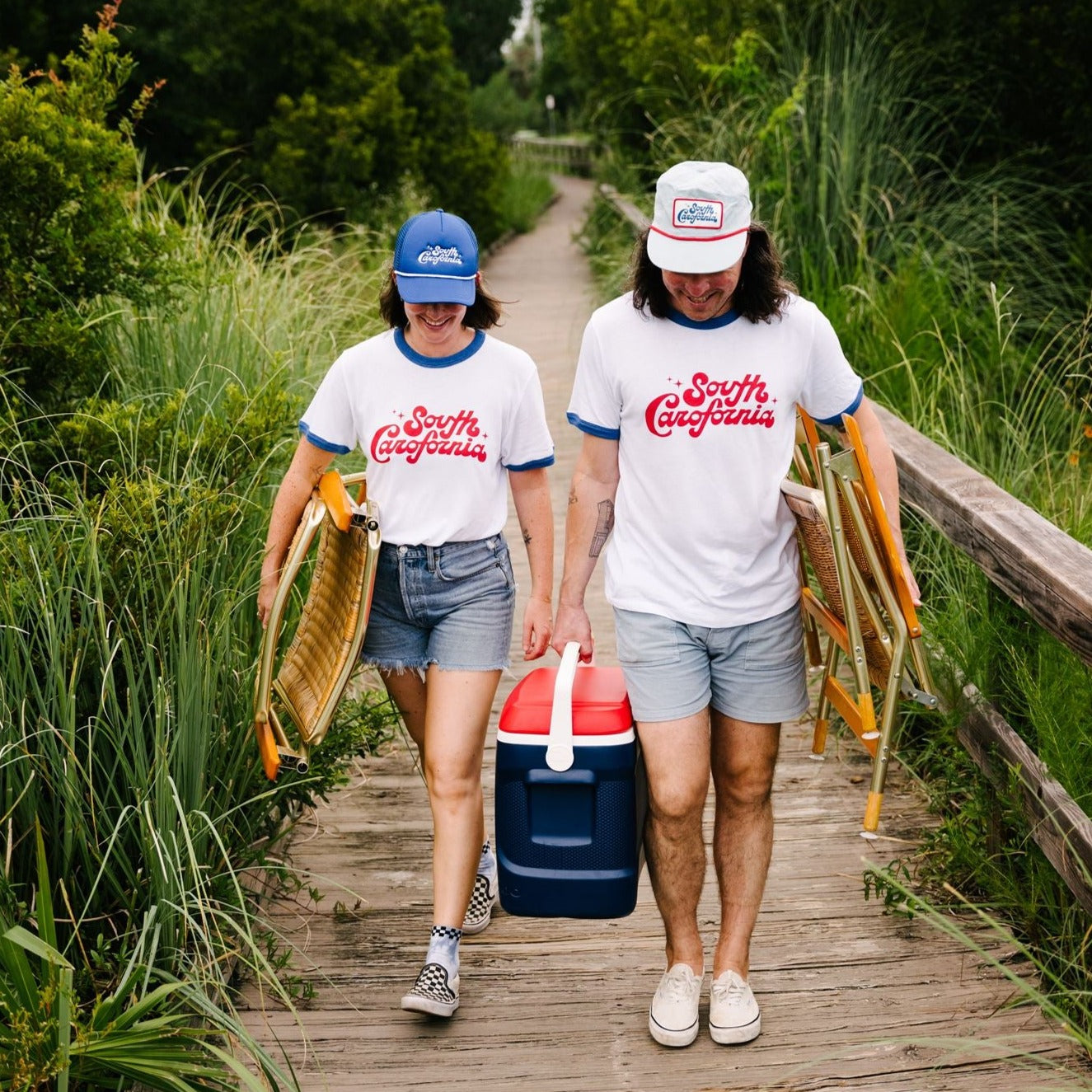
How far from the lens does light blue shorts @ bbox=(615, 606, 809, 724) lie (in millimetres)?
3242

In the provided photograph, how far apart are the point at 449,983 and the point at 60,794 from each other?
1020 mm

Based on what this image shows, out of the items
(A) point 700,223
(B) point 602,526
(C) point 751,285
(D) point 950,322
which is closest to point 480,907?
(B) point 602,526

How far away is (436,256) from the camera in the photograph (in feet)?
11.1

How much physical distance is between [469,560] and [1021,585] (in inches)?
52.0

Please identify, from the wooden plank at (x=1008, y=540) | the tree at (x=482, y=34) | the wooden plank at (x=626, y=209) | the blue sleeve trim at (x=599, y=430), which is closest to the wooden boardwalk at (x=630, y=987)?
the wooden plank at (x=1008, y=540)

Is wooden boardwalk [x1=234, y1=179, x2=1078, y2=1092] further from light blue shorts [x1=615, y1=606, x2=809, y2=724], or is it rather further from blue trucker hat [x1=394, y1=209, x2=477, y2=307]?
blue trucker hat [x1=394, y1=209, x2=477, y2=307]

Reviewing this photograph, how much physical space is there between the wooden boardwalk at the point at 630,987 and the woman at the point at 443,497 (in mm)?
→ 196

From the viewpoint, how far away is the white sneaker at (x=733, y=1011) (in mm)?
3332

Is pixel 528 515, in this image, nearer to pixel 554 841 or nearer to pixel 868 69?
pixel 554 841

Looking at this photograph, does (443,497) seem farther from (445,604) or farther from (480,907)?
(480,907)

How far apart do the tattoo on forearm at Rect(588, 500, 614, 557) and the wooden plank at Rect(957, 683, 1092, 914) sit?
1.17 m

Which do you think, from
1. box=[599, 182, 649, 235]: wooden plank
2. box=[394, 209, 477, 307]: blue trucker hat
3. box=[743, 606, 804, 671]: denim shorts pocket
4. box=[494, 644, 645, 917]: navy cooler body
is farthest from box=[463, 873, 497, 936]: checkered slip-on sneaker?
box=[599, 182, 649, 235]: wooden plank

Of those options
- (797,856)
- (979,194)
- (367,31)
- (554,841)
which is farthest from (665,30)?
(554,841)

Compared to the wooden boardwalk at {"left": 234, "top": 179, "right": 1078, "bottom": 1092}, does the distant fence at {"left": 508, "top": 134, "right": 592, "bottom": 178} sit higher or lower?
lower
